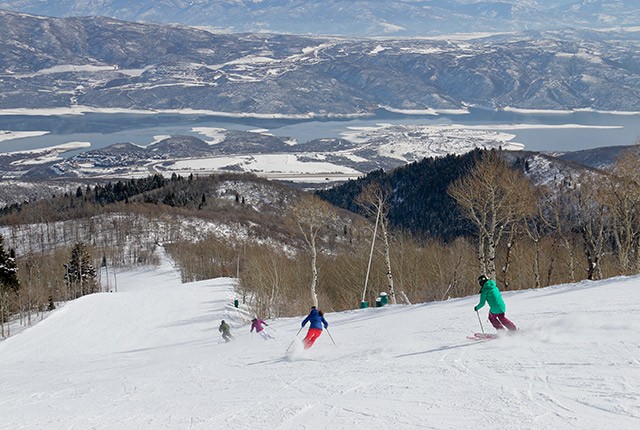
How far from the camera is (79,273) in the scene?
74562mm

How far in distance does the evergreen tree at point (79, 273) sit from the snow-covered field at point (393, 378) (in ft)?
161

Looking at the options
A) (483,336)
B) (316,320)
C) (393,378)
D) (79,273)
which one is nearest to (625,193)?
(483,336)

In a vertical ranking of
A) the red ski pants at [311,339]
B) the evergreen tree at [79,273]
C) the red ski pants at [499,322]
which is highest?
the red ski pants at [499,322]

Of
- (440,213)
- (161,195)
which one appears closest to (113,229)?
(161,195)

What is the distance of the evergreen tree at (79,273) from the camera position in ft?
244

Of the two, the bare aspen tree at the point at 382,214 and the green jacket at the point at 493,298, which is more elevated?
the green jacket at the point at 493,298

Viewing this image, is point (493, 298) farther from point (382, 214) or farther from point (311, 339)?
point (382, 214)

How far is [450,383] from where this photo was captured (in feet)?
43.7

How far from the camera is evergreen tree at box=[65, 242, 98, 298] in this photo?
74375 millimetres

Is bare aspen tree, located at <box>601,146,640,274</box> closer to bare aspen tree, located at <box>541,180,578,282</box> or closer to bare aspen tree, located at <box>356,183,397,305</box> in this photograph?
bare aspen tree, located at <box>541,180,578,282</box>

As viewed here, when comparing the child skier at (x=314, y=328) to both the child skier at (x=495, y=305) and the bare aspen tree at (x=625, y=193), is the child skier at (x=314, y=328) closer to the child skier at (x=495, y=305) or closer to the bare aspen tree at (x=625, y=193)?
the child skier at (x=495, y=305)

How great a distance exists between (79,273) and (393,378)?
67.0m

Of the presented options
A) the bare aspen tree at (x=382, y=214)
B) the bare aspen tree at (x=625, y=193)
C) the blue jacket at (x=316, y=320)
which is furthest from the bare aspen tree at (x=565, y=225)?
the blue jacket at (x=316, y=320)

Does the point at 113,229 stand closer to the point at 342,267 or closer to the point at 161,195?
the point at 161,195
